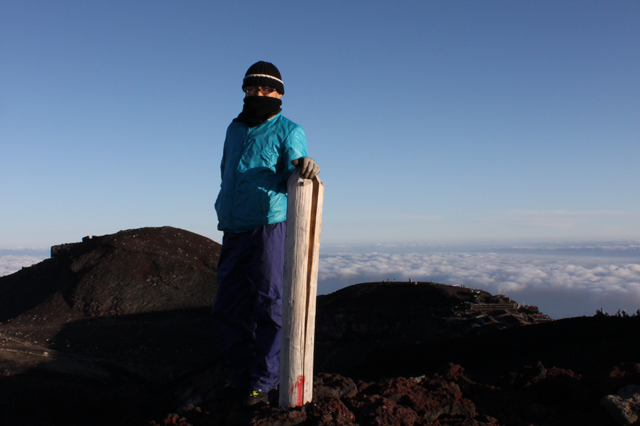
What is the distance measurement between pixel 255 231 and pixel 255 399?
1165 mm

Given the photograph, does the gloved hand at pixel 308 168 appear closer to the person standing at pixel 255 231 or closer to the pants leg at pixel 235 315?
the person standing at pixel 255 231

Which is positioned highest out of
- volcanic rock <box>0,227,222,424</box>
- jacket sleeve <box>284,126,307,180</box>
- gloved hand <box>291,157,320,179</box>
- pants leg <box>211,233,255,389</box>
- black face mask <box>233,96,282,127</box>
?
black face mask <box>233,96,282,127</box>

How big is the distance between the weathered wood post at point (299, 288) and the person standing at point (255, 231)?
1.75 ft

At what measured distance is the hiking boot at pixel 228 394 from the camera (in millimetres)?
3278

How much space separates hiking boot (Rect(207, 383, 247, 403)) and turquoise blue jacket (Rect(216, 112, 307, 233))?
4.00ft

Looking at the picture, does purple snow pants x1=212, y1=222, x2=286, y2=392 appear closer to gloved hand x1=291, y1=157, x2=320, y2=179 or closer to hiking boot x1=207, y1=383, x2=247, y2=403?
hiking boot x1=207, y1=383, x2=247, y2=403

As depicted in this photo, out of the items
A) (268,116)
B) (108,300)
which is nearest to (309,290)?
(268,116)

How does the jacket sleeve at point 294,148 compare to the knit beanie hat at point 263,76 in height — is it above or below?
below

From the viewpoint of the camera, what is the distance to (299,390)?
2625mm

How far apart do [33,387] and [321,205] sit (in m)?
4.70

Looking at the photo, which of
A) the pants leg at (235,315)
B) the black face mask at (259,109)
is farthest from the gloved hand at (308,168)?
the pants leg at (235,315)

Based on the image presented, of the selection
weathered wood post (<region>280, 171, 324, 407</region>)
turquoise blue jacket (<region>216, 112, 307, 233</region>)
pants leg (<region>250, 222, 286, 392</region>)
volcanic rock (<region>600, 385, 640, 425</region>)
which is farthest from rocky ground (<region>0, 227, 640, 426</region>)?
turquoise blue jacket (<region>216, 112, 307, 233</region>)

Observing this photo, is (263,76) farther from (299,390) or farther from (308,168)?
(299,390)

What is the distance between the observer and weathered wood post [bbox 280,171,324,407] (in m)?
2.60
